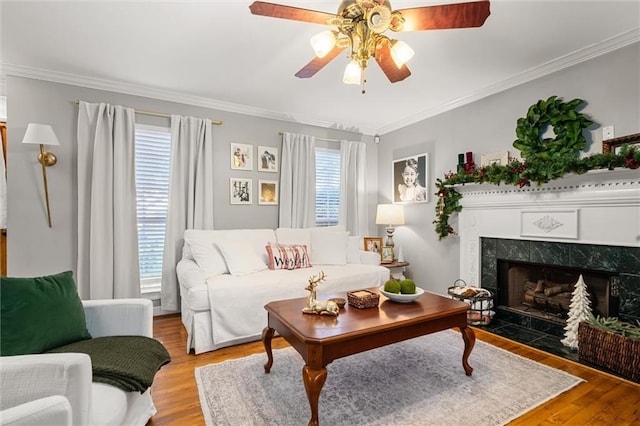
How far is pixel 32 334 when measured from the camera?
138 cm

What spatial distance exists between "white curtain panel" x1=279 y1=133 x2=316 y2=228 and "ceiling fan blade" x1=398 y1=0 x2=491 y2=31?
8.96ft

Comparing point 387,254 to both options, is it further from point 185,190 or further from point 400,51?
point 400,51

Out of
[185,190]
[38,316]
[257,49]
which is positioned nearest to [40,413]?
[38,316]

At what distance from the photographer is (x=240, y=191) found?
402 centimetres

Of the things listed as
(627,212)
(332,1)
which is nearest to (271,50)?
(332,1)

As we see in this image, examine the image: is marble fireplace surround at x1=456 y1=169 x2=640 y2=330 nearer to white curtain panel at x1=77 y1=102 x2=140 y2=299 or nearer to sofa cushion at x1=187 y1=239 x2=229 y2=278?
sofa cushion at x1=187 y1=239 x2=229 y2=278

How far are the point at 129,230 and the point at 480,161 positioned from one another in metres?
4.01

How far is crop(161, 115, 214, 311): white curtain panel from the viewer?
3.51 metres

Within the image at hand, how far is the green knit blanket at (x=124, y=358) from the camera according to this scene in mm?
1283

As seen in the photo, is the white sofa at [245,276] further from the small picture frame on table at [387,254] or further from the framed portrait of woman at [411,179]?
the framed portrait of woman at [411,179]

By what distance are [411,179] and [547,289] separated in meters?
2.07

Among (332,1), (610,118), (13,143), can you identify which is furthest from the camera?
(13,143)

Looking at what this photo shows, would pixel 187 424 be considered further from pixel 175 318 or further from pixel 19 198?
pixel 19 198

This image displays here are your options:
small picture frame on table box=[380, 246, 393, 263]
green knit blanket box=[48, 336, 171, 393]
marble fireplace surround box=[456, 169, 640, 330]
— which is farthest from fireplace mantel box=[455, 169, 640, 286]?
green knit blanket box=[48, 336, 171, 393]
